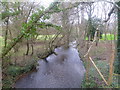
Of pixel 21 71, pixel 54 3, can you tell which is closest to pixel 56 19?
pixel 21 71

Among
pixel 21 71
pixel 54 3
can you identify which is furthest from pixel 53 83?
pixel 54 3

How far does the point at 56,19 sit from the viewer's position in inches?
405

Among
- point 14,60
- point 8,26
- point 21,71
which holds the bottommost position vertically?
point 21,71

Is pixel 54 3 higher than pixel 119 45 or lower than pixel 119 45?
higher

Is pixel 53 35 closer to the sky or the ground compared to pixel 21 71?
closer to the sky

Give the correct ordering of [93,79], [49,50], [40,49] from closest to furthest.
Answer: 1. [93,79]
2. [40,49]
3. [49,50]

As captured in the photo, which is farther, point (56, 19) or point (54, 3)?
point (56, 19)

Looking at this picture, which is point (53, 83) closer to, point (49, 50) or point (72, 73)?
point (72, 73)

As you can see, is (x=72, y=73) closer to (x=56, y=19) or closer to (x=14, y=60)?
(x=14, y=60)

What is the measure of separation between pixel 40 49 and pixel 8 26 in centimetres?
492

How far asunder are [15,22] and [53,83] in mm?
4583

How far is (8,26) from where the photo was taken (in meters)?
7.03

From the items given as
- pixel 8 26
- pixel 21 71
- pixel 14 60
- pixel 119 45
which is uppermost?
pixel 8 26

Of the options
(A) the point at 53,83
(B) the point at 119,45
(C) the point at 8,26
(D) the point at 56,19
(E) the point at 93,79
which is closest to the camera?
(B) the point at 119,45
